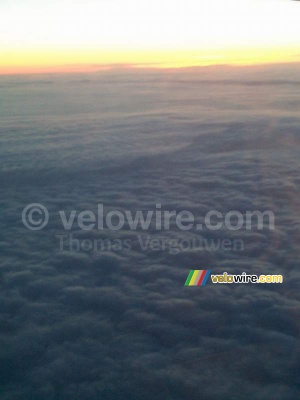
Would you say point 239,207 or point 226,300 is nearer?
point 226,300

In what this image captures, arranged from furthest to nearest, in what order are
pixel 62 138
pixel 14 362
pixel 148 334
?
pixel 62 138 < pixel 148 334 < pixel 14 362

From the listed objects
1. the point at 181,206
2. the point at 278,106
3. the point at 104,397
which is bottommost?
the point at 104,397

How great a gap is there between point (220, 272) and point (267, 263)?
40.7 inches

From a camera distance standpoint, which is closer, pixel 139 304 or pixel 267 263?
pixel 139 304

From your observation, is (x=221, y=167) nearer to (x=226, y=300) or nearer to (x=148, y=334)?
(x=226, y=300)

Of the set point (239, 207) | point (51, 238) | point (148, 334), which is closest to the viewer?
point (148, 334)

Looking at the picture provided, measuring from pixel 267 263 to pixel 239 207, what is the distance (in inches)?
124

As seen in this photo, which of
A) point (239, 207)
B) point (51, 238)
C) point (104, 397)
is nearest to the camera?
point (104, 397)

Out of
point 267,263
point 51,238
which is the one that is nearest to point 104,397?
point 267,263

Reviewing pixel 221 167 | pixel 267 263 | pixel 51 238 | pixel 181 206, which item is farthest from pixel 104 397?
pixel 221 167

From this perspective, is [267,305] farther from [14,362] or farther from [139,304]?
[14,362]

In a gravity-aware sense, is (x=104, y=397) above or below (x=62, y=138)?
below

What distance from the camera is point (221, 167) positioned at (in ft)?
52.6

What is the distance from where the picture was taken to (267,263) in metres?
8.61
